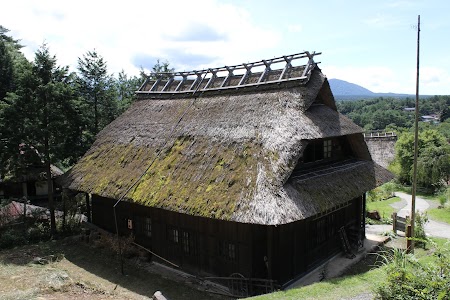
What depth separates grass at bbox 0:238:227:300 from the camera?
41.2 ft

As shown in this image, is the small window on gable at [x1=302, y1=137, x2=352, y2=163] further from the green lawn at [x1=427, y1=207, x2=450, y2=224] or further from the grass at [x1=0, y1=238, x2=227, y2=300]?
the green lawn at [x1=427, y1=207, x2=450, y2=224]

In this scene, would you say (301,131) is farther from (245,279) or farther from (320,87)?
(245,279)

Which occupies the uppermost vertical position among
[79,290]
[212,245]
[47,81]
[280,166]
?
[47,81]

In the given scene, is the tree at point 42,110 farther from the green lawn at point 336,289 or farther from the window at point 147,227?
Answer: the green lawn at point 336,289

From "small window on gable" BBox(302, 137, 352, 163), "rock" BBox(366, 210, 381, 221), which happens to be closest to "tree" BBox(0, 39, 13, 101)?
"small window on gable" BBox(302, 137, 352, 163)

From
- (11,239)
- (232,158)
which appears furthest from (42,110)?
(232,158)

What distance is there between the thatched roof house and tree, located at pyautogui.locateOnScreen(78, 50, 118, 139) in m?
5.40

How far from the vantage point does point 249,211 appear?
1117cm

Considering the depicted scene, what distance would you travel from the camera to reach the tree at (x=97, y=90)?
2519 cm

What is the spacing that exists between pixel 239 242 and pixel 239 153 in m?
3.31

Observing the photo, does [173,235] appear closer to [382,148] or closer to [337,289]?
[337,289]

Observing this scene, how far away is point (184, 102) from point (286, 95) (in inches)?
254

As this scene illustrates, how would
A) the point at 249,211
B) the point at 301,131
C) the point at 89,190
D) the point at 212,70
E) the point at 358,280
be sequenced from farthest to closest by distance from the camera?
the point at 212,70 → the point at 89,190 → the point at 301,131 → the point at 249,211 → the point at 358,280

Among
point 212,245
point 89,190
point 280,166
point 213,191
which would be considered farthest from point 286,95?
point 89,190
